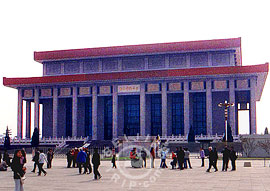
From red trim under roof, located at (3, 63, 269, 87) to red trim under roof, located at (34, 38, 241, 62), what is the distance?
572cm

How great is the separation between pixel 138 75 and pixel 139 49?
6.62m

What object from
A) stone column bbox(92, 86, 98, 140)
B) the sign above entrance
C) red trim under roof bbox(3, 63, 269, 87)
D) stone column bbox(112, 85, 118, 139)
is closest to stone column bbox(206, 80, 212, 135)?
red trim under roof bbox(3, 63, 269, 87)

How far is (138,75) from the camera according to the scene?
74.8 m

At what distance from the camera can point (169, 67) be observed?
260 feet

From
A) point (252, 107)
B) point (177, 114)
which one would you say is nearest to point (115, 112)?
point (177, 114)

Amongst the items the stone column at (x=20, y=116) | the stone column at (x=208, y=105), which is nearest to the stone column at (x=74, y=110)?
the stone column at (x=20, y=116)

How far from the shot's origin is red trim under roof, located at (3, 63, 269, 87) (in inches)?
2753

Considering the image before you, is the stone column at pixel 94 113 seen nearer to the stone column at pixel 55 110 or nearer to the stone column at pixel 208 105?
the stone column at pixel 55 110

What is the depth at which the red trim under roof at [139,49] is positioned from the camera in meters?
76.6

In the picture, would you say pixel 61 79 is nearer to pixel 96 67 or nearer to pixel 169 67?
pixel 96 67

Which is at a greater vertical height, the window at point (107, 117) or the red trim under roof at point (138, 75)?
the red trim under roof at point (138, 75)

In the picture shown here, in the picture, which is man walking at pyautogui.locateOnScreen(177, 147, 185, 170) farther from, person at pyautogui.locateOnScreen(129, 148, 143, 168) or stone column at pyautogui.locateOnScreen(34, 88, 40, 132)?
stone column at pyautogui.locateOnScreen(34, 88, 40, 132)

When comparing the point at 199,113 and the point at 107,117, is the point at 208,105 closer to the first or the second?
the point at 199,113

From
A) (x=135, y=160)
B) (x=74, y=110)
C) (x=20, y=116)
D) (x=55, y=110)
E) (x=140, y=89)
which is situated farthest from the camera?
(x=20, y=116)
